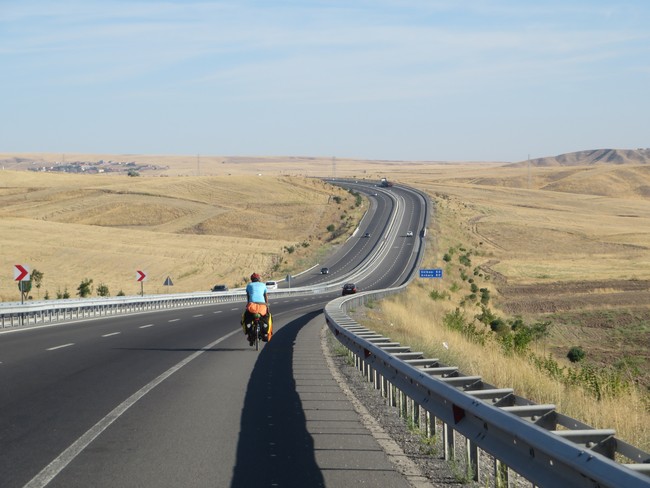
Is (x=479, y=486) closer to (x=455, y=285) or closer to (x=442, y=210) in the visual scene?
(x=455, y=285)

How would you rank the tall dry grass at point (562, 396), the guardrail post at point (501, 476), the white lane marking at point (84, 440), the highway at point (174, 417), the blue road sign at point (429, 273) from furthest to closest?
the blue road sign at point (429, 273), the tall dry grass at point (562, 396), the highway at point (174, 417), the white lane marking at point (84, 440), the guardrail post at point (501, 476)

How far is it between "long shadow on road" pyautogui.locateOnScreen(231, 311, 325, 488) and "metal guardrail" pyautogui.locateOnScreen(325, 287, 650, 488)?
1.23 m

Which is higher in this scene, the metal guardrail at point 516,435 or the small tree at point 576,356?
the metal guardrail at point 516,435

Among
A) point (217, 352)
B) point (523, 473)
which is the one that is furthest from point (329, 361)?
point (523, 473)

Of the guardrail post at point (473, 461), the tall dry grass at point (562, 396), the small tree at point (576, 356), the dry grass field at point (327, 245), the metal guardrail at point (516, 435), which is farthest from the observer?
the dry grass field at point (327, 245)

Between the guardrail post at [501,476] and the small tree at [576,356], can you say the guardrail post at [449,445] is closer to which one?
the guardrail post at [501,476]

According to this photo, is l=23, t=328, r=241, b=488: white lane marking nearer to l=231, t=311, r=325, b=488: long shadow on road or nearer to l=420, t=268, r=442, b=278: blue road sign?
l=231, t=311, r=325, b=488: long shadow on road

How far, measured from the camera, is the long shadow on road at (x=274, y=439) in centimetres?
838

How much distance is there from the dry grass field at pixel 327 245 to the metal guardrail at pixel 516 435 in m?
1.75

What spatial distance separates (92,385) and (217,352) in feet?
24.3

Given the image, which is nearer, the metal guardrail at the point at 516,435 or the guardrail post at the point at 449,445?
the metal guardrail at the point at 516,435

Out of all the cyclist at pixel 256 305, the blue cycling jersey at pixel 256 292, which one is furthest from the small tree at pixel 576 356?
the blue cycling jersey at pixel 256 292

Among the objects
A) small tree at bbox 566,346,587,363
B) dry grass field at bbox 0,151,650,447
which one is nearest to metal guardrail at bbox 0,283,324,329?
dry grass field at bbox 0,151,650,447

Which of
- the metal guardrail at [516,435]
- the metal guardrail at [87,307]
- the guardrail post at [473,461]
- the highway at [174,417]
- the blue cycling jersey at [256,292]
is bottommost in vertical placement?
the metal guardrail at [87,307]
